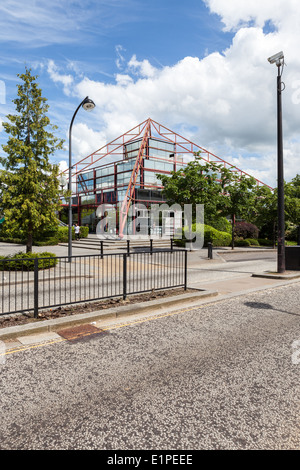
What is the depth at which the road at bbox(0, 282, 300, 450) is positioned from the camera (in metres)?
2.82

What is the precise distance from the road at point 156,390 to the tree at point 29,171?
9.89 meters

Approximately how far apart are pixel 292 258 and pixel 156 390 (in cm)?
1186

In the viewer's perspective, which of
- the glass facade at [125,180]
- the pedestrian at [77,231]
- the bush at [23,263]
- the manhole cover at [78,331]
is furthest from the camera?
the glass facade at [125,180]

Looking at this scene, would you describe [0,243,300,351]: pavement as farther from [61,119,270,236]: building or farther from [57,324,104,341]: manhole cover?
[61,119,270,236]: building

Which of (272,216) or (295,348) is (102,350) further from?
(272,216)

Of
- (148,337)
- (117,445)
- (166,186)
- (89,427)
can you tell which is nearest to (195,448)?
(117,445)

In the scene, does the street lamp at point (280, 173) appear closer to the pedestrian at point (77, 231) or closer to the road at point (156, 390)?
the road at point (156, 390)

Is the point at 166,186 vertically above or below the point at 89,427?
above

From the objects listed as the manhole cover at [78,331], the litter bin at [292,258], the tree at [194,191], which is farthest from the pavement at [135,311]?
the tree at [194,191]

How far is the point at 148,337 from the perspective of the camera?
5.47 meters

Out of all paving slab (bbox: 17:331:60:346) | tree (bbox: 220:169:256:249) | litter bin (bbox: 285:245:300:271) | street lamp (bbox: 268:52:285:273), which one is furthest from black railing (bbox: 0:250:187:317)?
tree (bbox: 220:169:256:249)

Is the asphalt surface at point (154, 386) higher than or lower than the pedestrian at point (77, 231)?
lower

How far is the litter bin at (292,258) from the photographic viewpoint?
535 inches
